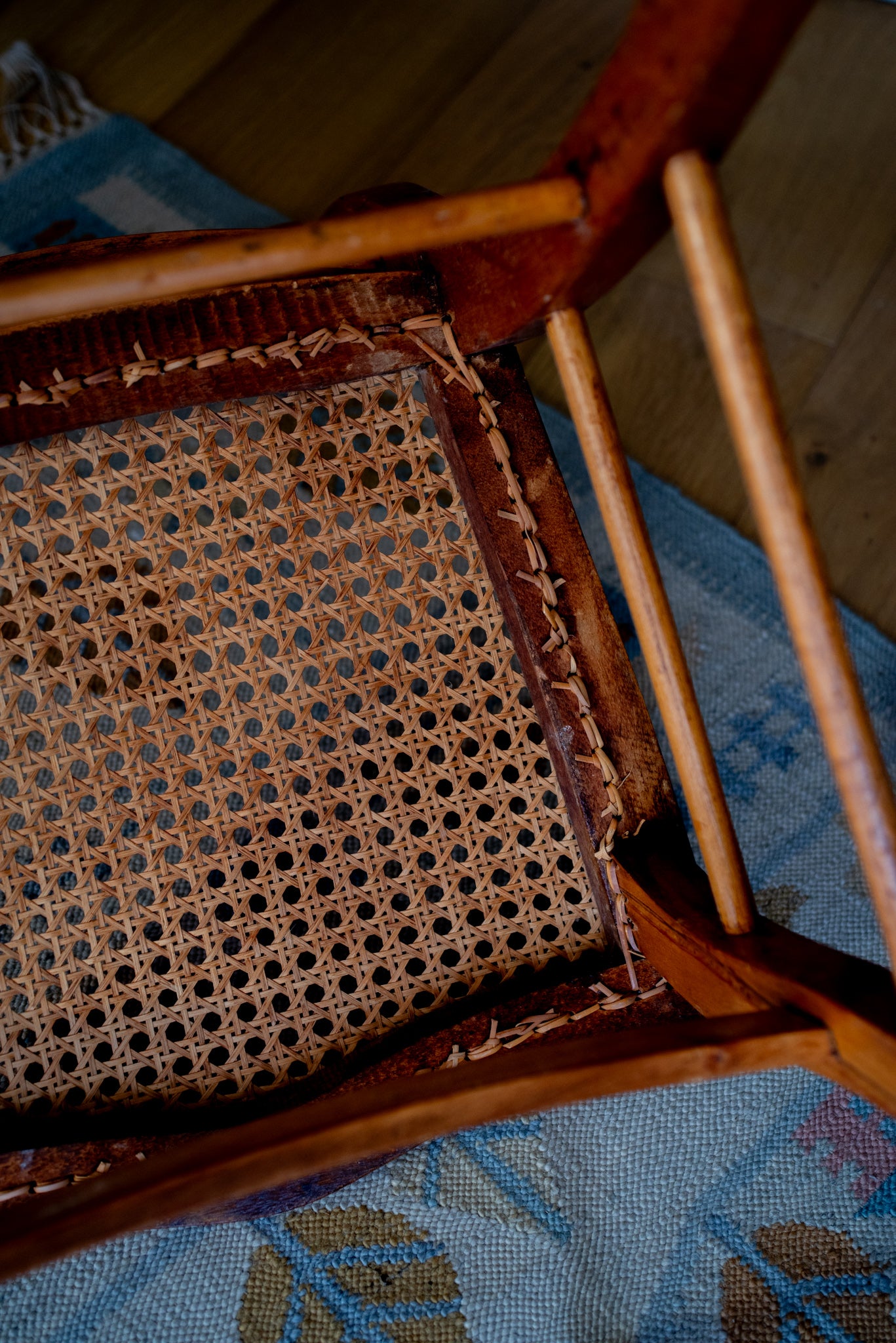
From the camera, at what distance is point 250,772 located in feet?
1.88

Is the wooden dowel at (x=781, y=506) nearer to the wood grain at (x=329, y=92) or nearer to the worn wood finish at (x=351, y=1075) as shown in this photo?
the worn wood finish at (x=351, y=1075)

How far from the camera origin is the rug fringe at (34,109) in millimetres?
1089

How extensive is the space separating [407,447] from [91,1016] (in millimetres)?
415

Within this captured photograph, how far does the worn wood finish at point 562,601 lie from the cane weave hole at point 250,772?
43 mm

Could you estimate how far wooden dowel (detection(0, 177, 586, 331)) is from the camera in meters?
0.34

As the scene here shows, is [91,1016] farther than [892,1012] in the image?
Yes

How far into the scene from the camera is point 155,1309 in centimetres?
73

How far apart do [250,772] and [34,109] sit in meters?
1.00

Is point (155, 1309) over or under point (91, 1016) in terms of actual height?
under

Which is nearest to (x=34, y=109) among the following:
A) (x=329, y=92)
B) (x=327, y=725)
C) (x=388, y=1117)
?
(x=329, y=92)

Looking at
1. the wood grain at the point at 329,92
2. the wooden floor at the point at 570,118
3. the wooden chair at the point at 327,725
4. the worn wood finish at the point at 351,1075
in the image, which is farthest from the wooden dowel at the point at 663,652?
the wood grain at the point at 329,92

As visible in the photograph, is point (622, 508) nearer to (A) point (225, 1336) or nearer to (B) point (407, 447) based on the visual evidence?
(B) point (407, 447)

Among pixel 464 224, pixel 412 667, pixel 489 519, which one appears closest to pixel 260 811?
pixel 412 667

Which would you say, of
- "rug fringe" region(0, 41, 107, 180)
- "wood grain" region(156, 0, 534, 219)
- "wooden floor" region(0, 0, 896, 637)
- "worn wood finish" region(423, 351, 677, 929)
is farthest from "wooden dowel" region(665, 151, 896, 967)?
"rug fringe" region(0, 41, 107, 180)
